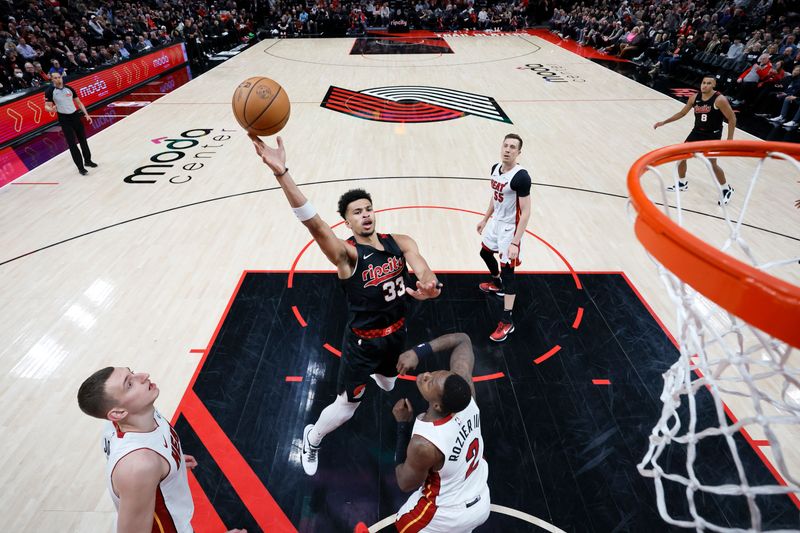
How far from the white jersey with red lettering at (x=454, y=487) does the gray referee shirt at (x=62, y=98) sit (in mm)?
7963

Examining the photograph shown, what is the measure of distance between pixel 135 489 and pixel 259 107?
232 cm

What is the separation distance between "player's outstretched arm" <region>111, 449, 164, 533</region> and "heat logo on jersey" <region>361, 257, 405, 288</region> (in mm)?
1456

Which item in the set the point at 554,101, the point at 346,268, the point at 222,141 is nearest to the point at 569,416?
the point at 346,268

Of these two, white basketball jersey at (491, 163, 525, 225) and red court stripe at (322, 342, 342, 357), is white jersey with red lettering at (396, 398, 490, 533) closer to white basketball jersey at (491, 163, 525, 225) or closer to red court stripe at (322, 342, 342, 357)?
red court stripe at (322, 342, 342, 357)

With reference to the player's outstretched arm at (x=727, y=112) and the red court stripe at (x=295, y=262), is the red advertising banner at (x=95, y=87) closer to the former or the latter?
the red court stripe at (x=295, y=262)

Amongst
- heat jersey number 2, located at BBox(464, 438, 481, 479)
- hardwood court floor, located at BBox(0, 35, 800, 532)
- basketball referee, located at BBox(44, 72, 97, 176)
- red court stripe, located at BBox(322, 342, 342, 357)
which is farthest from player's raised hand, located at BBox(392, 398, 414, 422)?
basketball referee, located at BBox(44, 72, 97, 176)

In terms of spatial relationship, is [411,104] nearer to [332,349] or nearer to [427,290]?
[332,349]

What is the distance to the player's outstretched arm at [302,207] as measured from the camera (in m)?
2.34

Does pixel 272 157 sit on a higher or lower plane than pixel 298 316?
higher

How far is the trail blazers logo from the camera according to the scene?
10906mm

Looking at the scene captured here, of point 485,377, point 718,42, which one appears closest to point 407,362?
point 485,377

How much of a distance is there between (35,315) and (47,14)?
17069 millimetres

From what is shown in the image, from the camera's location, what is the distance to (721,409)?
1706 millimetres

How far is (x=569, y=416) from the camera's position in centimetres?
365
